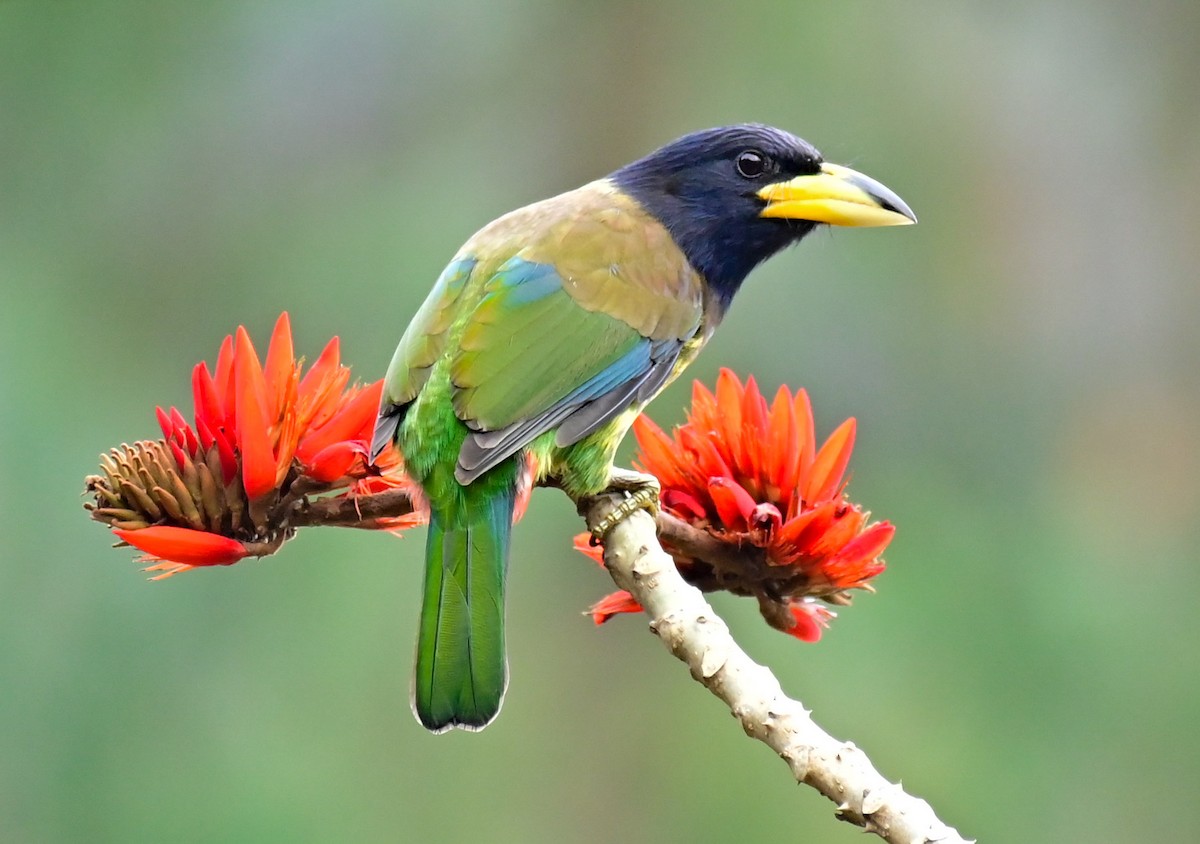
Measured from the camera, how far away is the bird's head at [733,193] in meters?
2.76

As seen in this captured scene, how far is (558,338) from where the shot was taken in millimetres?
2475

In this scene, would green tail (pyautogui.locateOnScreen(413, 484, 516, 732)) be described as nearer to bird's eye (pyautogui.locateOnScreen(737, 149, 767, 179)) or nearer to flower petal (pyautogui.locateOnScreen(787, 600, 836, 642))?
flower petal (pyautogui.locateOnScreen(787, 600, 836, 642))

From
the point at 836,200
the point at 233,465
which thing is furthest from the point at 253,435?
the point at 836,200

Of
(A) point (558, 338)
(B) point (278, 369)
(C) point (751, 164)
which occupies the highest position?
(C) point (751, 164)

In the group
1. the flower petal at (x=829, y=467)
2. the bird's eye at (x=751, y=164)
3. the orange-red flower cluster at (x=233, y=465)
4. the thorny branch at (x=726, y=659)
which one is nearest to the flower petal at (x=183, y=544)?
the orange-red flower cluster at (x=233, y=465)

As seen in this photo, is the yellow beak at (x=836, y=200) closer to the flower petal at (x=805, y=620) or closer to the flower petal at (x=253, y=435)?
the flower petal at (x=805, y=620)

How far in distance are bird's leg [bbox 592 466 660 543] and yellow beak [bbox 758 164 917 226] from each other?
667 millimetres

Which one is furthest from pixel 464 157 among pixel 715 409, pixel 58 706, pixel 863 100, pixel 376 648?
pixel 715 409

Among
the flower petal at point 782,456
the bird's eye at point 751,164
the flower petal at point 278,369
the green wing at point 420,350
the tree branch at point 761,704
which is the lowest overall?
the tree branch at point 761,704

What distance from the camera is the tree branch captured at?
142cm

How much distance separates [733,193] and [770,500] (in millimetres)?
972

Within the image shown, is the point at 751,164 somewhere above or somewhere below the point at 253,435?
above

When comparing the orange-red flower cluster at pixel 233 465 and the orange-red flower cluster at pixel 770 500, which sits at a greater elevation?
the orange-red flower cluster at pixel 770 500

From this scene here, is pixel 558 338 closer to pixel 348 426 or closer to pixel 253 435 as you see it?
pixel 348 426
